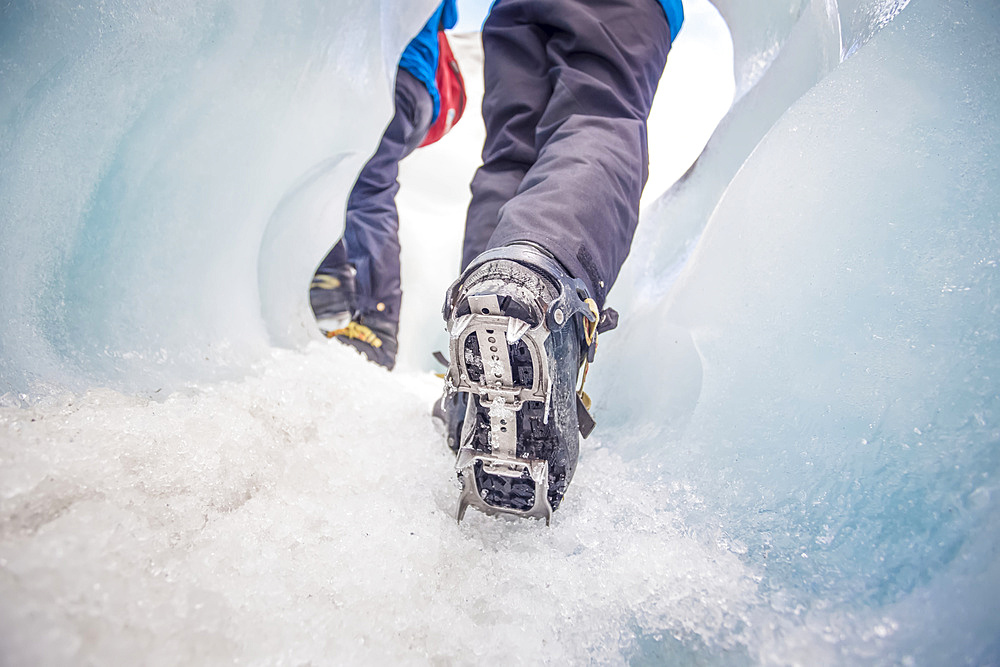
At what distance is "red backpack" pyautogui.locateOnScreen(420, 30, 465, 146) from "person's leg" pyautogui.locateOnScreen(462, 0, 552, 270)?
68 cm

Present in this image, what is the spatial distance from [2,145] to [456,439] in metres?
0.53

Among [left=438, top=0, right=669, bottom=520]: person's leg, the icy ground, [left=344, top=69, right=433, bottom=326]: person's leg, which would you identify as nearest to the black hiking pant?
[left=344, top=69, right=433, bottom=326]: person's leg

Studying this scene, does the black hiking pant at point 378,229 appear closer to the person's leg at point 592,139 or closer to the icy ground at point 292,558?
the person's leg at point 592,139

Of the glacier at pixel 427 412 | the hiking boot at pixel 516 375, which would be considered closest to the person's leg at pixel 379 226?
the glacier at pixel 427 412

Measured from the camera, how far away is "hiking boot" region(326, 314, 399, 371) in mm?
1289

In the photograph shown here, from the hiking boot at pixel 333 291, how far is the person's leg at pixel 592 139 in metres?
0.83

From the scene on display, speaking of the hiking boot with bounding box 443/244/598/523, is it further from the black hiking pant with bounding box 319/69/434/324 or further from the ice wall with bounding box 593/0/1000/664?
the black hiking pant with bounding box 319/69/434/324

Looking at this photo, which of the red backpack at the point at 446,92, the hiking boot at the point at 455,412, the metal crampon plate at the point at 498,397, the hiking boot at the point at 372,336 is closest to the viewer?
the metal crampon plate at the point at 498,397

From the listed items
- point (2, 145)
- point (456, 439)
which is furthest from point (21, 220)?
point (456, 439)

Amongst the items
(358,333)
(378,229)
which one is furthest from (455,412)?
(378,229)

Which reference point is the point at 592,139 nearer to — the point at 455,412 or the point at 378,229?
the point at 455,412

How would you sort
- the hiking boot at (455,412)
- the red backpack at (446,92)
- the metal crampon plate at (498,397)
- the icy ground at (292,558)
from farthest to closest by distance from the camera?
the red backpack at (446,92), the hiking boot at (455,412), the metal crampon plate at (498,397), the icy ground at (292,558)

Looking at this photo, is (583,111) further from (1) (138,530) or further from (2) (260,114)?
(1) (138,530)

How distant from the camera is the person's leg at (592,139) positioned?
1.65 feet
